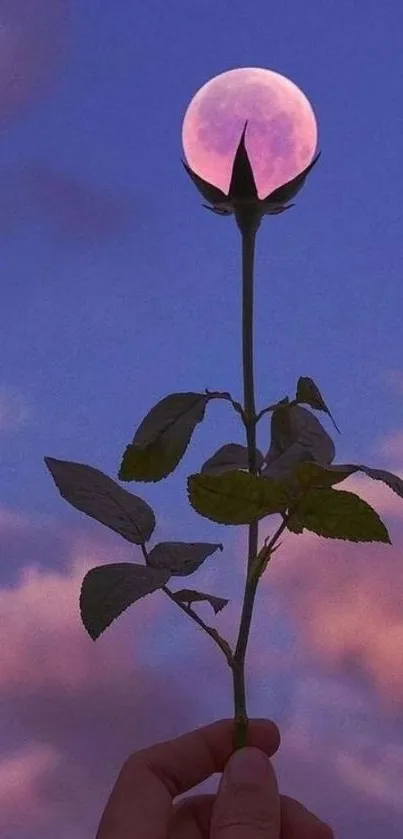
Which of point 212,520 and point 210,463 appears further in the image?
point 210,463

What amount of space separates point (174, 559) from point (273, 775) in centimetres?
48

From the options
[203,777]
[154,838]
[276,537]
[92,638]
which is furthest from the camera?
[203,777]

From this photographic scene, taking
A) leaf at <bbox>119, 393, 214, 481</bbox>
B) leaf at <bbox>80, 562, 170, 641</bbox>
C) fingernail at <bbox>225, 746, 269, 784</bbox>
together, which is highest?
leaf at <bbox>119, 393, 214, 481</bbox>

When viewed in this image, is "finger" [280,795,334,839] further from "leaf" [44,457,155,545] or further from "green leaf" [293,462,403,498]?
"green leaf" [293,462,403,498]

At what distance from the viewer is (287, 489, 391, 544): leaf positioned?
1.55 metres

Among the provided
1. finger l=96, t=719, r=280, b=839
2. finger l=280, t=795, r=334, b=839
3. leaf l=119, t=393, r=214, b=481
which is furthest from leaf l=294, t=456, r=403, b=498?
finger l=280, t=795, r=334, b=839

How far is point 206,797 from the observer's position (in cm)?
230

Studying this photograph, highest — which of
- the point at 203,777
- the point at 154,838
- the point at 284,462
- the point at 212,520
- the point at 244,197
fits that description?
the point at 244,197

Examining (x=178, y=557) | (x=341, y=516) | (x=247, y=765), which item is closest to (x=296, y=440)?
(x=341, y=516)

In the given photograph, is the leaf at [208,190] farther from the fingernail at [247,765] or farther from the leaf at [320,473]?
the fingernail at [247,765]

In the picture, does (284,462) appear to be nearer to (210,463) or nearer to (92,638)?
(210,463)

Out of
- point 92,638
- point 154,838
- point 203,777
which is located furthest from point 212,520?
point 203,777

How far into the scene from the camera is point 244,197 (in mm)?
1765

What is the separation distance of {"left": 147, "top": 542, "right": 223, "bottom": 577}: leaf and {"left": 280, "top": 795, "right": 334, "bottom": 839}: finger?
2.45 ft
